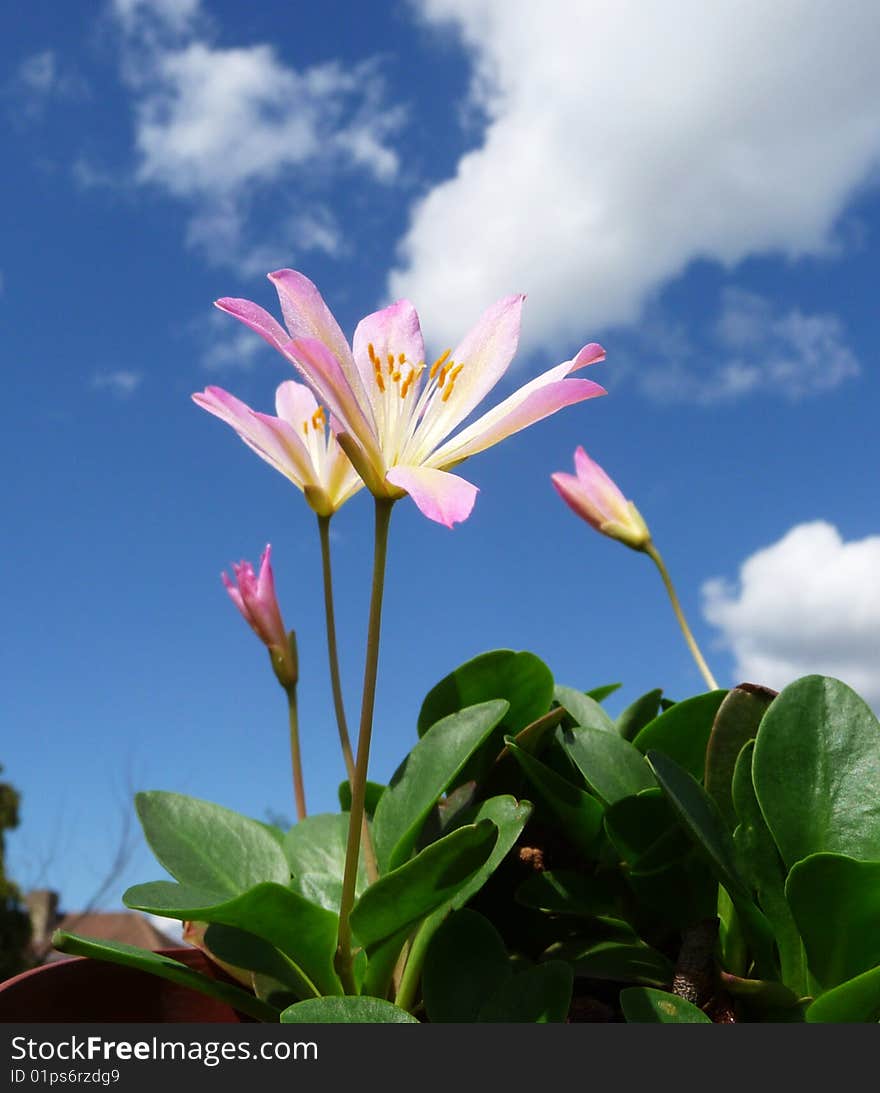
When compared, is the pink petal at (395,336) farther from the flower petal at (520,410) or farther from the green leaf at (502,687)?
the green leaf at (502,687)

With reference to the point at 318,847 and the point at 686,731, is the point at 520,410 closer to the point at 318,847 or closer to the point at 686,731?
the point at 686,731

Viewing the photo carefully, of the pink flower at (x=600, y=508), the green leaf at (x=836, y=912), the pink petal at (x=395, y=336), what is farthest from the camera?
the pink flower at (x=600, y=508)

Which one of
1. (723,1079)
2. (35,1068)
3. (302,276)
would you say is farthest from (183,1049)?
(302,276)

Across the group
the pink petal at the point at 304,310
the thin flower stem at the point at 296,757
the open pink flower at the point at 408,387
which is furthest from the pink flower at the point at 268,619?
the pink petal at the point at 304,310

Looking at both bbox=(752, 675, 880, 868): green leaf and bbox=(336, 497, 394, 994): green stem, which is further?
bbox=(752, 675, 880, 868): green leaf

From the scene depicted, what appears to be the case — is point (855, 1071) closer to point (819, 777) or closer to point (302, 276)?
point (819, 777)

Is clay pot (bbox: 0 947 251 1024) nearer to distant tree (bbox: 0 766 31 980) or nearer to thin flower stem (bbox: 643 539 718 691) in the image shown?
thin flower stem (bbox: 643 539 718 691)

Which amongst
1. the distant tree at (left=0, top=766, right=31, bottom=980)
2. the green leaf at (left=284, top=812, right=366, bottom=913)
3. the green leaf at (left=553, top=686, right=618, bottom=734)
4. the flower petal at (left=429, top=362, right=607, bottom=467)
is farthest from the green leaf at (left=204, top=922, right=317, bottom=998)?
the distant tree at (left=0, top=766, right=31, bottom=980)
